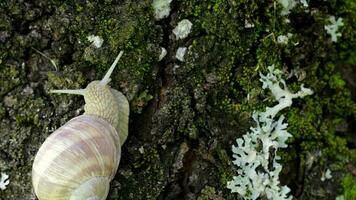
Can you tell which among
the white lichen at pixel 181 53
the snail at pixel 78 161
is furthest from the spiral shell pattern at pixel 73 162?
the white lichen at pixel 181 53

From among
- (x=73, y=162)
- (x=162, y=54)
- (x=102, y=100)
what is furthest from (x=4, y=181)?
(x=162, y=54)

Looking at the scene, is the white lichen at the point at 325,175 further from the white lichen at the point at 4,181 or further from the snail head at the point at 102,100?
the white lichen at the point at 4,181

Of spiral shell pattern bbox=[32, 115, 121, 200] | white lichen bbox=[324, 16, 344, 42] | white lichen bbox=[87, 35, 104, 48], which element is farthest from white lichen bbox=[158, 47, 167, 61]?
white lichen bbox=[324, 16, 344, 42]

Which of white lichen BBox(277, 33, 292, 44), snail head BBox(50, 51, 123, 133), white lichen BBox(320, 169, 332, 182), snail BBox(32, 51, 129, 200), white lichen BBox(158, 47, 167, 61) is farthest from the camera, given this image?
white lichen BBox(320, 169, 332, 182)

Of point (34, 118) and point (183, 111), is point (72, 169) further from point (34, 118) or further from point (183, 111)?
point (183, 111)

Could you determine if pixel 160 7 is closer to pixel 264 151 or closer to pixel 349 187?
pixel 264 151

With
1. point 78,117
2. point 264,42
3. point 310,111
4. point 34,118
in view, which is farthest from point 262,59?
point 34,118

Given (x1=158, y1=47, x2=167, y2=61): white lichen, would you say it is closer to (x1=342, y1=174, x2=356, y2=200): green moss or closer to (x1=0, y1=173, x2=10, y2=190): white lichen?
(x1=0, y1=173, x2=10, y2=190): white lichen
